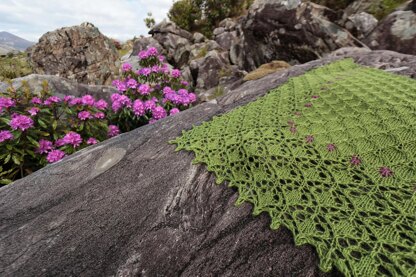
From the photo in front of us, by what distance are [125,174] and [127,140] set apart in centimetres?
56

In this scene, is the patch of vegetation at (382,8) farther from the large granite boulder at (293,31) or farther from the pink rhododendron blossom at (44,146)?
the pink rhododendron blossom at (44,146)

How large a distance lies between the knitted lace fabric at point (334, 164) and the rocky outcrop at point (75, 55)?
31.7ft

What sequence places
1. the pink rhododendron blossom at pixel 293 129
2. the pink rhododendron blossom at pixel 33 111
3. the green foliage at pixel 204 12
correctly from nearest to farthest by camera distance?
the pink rhododendron blossom at pixel 293 129 → the pink rhododendron blossom at pixel 33 111 → the green foliage at pixel 204 12

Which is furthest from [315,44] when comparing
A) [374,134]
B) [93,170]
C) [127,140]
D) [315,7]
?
[93,170]

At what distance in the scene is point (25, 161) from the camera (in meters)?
2.83

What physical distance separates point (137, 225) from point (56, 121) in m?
2.45

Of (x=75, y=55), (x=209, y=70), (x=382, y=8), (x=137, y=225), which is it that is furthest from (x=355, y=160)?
(x=75, y=55)

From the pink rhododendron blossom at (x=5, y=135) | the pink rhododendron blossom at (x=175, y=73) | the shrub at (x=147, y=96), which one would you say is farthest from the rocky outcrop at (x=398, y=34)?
the pink rhododendron blossom at (x=5, y=135)

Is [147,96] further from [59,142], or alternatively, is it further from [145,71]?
[59,142]

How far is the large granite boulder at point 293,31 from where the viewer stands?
18.7ft

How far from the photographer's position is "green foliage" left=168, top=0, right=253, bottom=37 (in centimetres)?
1859

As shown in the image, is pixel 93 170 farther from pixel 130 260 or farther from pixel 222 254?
pixel 222 254

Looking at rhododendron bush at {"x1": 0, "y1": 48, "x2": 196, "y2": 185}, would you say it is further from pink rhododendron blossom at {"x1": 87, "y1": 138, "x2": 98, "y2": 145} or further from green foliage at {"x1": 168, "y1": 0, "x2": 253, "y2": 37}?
green foliage at {"x1": 168, "y1": 0, "x2": 253, "y2": 37}

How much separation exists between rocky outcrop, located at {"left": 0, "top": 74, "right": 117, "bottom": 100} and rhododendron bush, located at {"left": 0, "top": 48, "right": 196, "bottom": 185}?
45 cm
